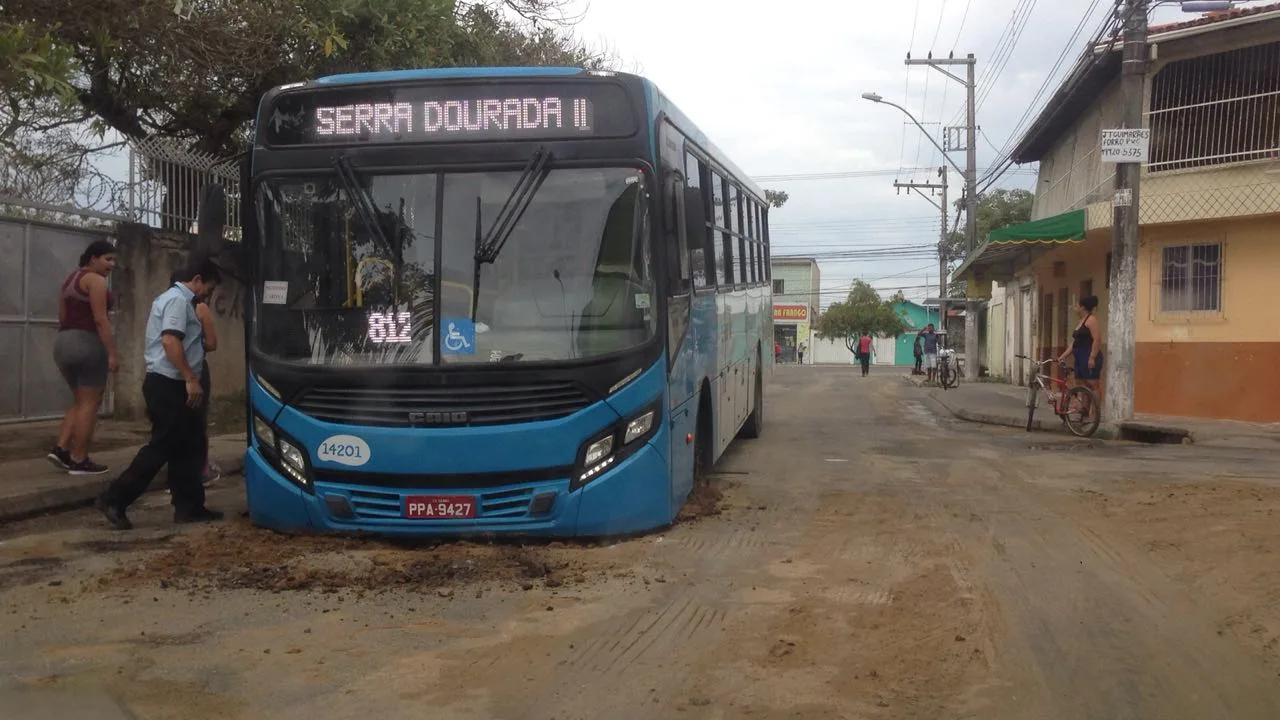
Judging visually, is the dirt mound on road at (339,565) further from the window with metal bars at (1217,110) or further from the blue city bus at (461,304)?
the window with metal bars at (1217,110)

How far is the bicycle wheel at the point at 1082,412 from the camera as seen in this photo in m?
15.2

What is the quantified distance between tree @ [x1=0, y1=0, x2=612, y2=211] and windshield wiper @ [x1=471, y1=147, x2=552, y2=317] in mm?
4134

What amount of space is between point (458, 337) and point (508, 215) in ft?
2.56

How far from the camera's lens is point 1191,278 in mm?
18141

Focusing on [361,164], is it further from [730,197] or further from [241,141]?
[241,141]

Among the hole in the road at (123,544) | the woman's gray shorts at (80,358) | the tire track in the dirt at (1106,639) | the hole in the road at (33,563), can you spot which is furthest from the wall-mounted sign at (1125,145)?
the hole in the road at (33,563)

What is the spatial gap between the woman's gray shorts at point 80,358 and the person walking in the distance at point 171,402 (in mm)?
1767

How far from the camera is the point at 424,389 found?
672 centimetres

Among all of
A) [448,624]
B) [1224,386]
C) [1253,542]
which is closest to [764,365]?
[1224,386]

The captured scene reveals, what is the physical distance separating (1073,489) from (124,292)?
10569 mm

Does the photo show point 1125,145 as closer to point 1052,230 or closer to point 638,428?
point 1052,230

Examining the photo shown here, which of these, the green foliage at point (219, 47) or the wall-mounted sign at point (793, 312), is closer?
the green foliage at point (219, 47)

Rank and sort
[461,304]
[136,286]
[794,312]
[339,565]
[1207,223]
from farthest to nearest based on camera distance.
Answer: [794,312], [1207,223], [136,286], [461,304], [339,565]

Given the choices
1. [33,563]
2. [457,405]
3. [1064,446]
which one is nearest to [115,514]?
[33,563]
